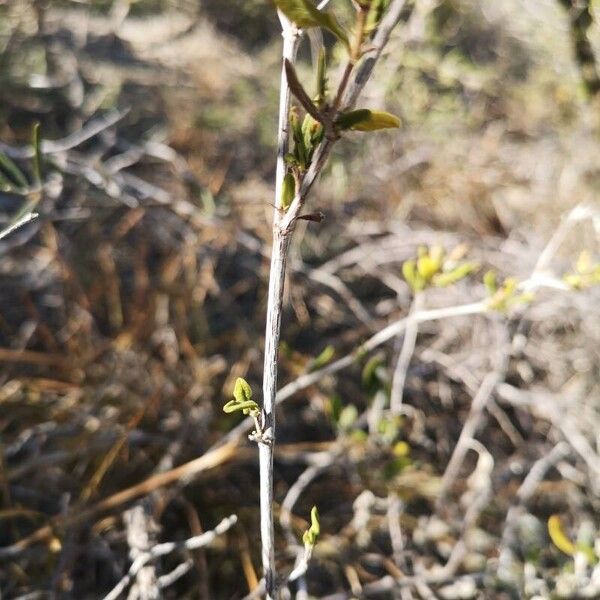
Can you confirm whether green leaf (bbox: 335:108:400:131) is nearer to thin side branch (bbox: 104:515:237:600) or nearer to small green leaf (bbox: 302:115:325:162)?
small green leaf (bbox: 302:115:325:162)

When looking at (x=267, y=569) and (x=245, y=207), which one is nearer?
(x=267, y=569)

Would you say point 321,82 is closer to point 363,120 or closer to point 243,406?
point 363,120

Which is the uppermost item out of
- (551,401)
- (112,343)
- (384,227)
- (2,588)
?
(384,227)

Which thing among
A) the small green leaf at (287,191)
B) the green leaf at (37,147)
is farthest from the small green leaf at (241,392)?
the green leaf at (37,147)

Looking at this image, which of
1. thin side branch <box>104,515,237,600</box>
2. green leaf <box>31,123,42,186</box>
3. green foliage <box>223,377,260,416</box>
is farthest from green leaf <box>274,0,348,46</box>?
thin side branch <box>104,515,237,600</box>

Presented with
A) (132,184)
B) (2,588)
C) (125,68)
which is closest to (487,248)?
(132,184)

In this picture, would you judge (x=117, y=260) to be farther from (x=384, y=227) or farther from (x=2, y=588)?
(x=2, y=588)
